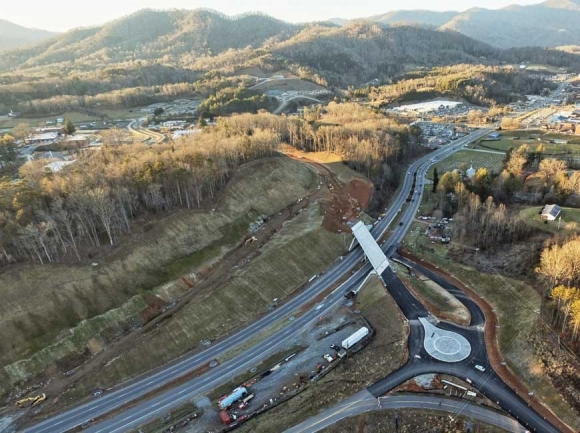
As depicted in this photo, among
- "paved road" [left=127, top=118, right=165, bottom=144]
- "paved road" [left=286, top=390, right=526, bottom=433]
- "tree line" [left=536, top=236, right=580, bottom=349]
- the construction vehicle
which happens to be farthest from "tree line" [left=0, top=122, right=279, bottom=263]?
"tree line" [left=536, top=236, right=580, bottom=349]

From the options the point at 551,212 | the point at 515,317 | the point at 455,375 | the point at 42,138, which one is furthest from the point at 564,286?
the point at 42,138

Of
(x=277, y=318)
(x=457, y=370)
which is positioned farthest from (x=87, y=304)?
(x=457, y=370)

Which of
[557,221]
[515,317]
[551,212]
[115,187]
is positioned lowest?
[515,317]

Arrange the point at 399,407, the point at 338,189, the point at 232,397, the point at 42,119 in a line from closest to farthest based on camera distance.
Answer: the point at 399,407, the point at 232,397, the point at 338,189, the point at 42,119

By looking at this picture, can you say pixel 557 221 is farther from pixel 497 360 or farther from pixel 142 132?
pixel 142 132

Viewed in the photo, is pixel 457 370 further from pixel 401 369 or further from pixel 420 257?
pixel 420 257

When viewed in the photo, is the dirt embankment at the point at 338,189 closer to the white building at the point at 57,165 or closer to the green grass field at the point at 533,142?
the white building at the point at 57,165

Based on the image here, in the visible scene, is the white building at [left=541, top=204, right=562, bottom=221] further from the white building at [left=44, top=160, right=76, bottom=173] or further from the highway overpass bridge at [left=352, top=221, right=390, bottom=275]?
the white building at [left=44, top=160, right=76, bottom=173]
